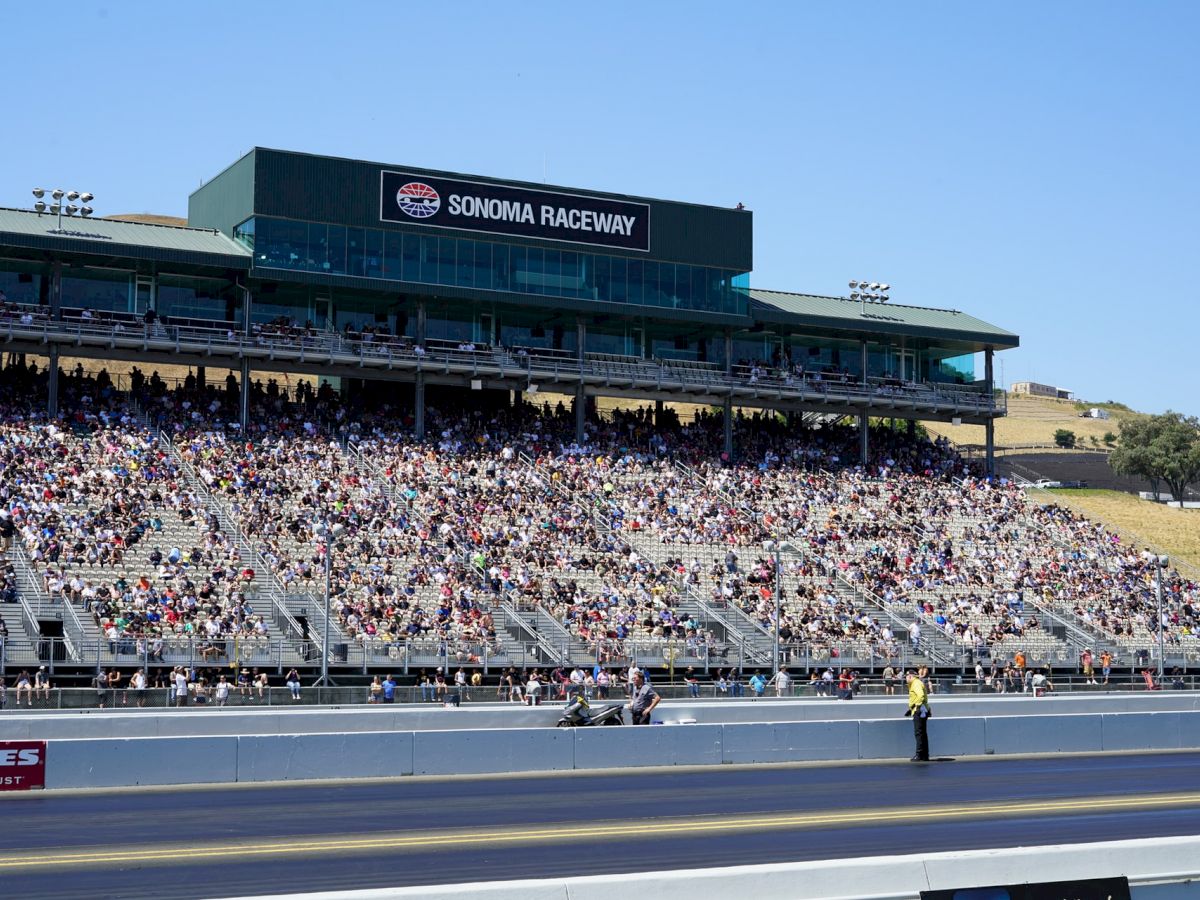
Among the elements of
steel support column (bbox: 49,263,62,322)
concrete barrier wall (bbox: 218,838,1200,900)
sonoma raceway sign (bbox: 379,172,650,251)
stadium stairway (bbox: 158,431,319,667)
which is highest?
sonoma raceway sign (bbox: 379,172,650,251)

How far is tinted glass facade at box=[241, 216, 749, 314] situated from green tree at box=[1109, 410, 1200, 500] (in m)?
48.2

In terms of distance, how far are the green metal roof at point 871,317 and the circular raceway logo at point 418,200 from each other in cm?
1419

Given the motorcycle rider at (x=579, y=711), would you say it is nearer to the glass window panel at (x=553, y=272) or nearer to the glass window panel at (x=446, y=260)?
the glass window panel at (x=446, y=260)

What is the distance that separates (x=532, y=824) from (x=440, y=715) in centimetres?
1225

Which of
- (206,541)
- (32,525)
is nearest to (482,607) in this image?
(206,541)

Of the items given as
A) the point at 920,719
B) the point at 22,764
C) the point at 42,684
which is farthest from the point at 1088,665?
the point at 22,764

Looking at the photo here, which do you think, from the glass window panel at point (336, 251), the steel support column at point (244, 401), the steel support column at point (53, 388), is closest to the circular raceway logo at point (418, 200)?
the glass window panel at point (336, 251)

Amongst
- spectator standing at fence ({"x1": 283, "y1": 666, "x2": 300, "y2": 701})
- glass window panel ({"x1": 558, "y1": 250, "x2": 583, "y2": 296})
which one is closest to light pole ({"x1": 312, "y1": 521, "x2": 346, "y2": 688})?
spectator standing at fence ({"x1": 283, "y1": 666, "x2": 300, "y2": 701})

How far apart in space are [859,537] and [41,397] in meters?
28.0

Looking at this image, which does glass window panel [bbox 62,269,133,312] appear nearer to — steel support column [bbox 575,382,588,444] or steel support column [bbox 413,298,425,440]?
steel support column [bbox 413,298,425,440]

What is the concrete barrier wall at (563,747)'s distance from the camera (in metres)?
22.7

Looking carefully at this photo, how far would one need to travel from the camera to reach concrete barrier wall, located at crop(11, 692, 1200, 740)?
27.0 meters

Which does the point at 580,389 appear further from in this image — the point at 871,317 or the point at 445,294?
the point at 871,317

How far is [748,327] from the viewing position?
62.8 meters
